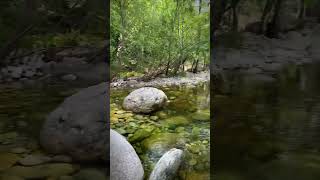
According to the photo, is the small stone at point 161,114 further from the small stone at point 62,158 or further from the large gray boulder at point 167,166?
the small stone at point 62,158

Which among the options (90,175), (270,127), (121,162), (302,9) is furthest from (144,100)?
(302,9)

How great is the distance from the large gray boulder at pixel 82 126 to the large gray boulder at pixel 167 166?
238mm

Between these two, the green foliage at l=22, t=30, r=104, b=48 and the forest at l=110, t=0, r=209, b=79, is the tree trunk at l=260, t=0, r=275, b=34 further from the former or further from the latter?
the green foliage at l=22, t=30, r=104, b=48

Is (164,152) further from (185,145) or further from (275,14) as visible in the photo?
(275,14)

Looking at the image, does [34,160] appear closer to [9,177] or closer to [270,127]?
[9,177]

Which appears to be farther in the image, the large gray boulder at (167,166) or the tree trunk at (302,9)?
the large gray boulder at (167,166)

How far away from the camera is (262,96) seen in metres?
1.19

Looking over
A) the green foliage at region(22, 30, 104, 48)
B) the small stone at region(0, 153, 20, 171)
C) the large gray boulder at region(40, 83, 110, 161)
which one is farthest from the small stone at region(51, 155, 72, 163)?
the green foliage at region(22, 30, 104, 48)

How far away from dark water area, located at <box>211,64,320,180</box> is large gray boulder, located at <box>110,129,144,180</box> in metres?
0.31

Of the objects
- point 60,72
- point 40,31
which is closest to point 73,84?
point 60,72

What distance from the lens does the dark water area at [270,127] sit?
1155mm

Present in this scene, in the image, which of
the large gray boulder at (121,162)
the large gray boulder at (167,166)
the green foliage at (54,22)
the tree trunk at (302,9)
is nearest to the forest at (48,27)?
the green foliage at (54,22)

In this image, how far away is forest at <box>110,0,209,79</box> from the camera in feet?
4.60

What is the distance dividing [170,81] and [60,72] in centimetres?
50
